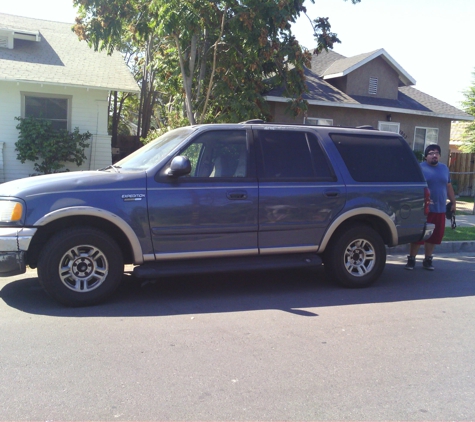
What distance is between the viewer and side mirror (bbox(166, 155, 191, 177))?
5.59m

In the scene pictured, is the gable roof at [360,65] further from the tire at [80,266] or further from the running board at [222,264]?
the tire at [80,266]

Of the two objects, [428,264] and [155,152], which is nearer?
[155,152]

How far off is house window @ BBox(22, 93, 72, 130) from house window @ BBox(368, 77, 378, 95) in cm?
1091

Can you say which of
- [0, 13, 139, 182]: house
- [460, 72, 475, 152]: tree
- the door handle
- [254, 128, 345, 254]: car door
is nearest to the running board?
[254, 128, 345, 254]: car door

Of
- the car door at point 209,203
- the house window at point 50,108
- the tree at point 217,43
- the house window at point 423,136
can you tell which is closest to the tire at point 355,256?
the car door at point 209,203

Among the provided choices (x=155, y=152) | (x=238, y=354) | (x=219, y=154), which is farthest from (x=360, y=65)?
(x=238, y=354)

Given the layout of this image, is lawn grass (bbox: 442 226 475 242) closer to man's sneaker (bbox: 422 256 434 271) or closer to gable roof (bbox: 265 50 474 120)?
man's sneaker (bbox: 422 256 434 271)

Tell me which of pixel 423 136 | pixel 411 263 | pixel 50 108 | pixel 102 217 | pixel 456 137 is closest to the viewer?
pixel 102 217

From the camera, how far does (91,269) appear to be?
5.58 metres

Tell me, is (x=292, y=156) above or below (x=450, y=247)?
above

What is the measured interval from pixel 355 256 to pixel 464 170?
55.7 ft

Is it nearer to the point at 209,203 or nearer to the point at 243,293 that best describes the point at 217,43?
the point at 209,203

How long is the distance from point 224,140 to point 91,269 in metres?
2.16

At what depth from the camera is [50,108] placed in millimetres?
14273
